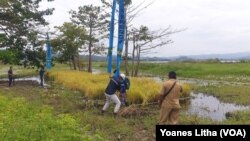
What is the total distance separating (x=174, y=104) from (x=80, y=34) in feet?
125

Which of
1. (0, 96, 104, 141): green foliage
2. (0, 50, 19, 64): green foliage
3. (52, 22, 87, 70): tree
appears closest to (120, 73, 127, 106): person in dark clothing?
(0, 96, 104, 141): green foliage

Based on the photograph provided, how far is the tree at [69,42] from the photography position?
48.4 metres

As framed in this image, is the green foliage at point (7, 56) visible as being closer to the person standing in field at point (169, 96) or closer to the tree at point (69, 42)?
the tree at point (69, 42)

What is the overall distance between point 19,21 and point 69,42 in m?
13.7

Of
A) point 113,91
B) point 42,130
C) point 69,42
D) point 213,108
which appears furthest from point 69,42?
point 42,130

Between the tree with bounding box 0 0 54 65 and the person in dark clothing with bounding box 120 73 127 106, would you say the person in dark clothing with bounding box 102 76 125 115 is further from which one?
the tree with bounding box 0 0 54 65

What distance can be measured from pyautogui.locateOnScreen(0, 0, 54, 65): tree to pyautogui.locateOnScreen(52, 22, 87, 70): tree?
9593 mm

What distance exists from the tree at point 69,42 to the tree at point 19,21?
9593mm

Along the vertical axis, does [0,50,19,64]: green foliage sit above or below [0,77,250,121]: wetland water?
above

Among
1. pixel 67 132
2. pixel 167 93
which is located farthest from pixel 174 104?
pixel 67 132

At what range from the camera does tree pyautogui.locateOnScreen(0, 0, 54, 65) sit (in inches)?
1326

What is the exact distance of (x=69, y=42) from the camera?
48375mm

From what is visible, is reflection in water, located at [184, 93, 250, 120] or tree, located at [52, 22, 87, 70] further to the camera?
tree, located at [52, 22, 87, 70]

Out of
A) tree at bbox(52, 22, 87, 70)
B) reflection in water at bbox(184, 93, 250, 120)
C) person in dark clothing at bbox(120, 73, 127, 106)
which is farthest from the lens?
tree at bbox(52, 22, 87, 70)
